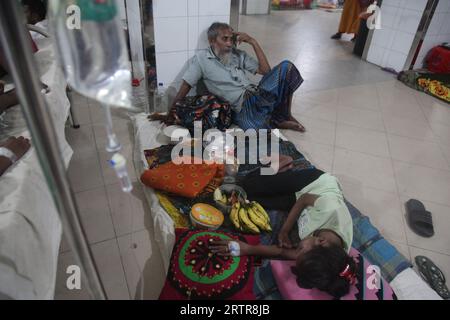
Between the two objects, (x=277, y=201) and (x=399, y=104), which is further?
(x=399, y=104)

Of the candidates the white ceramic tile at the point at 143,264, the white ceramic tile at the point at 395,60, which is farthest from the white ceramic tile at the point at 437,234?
the white ceramic tile at the point at 395,60

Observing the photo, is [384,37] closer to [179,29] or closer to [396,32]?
[396,32]

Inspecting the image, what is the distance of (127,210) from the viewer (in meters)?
1.76

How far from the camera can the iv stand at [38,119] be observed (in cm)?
37

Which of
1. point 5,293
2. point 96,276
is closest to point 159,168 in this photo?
point 5,293

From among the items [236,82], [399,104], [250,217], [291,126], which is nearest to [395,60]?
[399,104]

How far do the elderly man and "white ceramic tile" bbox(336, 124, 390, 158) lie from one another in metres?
0.52

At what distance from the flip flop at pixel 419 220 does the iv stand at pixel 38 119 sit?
179cm

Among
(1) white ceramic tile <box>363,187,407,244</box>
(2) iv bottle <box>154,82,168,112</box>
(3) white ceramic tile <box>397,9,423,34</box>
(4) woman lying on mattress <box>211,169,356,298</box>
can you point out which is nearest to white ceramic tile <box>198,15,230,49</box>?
(2) iv bottle <box>154,82,168,112</box>

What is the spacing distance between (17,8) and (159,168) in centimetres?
147

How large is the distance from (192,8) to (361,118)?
175 centimetres

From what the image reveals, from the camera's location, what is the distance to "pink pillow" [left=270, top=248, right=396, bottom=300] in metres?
1.20

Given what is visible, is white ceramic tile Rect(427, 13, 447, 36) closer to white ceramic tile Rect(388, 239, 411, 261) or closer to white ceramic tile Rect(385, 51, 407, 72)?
white ceramic tile Rect(385, 51, 407, 72)
